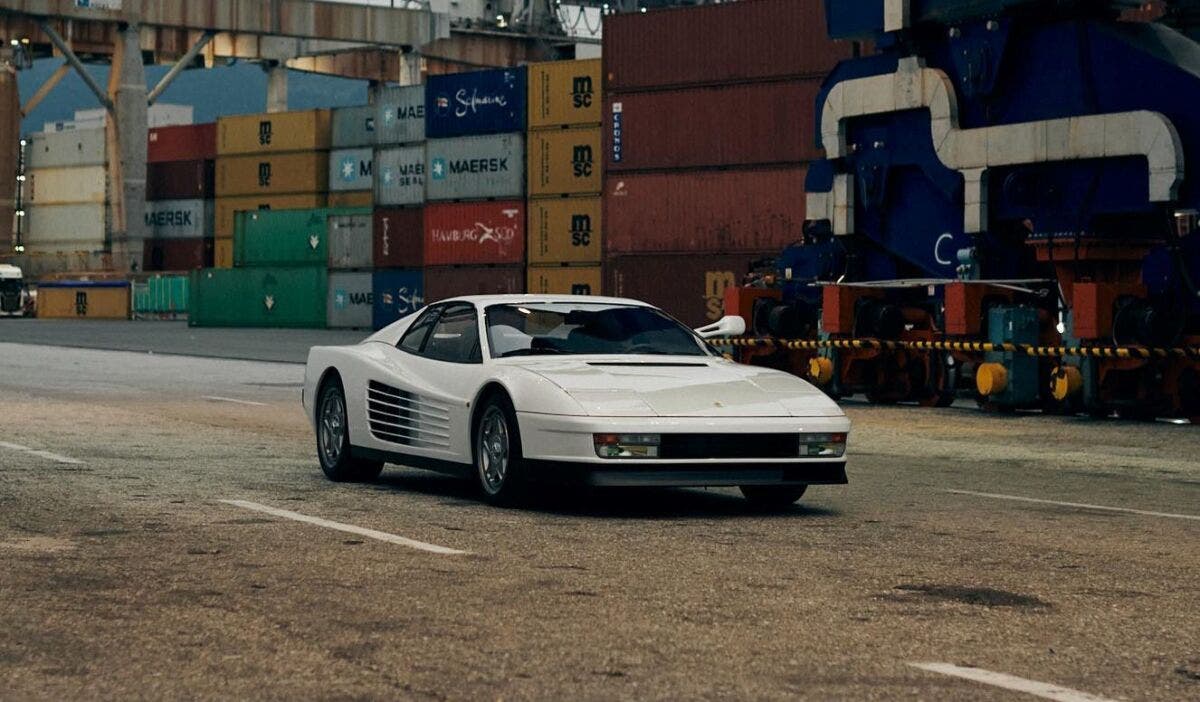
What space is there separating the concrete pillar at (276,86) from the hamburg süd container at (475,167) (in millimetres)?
25480

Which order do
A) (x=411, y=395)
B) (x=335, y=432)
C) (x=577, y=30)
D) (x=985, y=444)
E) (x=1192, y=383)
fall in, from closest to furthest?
(x=411, y=395) → (x=335, y=432) → (x=985, y=444) → (x=1192, y=383) → (x=577, y=30)

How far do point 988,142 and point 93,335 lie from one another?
36913 millimetres

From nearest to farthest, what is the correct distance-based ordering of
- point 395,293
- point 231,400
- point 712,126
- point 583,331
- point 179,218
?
point 583,331
point 231,400
point 712,126
point 395,293
point 179,218

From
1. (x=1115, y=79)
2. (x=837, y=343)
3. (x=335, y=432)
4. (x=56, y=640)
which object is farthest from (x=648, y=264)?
(x=56, y=640)

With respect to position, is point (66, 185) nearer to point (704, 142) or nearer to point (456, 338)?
point (704, 142)

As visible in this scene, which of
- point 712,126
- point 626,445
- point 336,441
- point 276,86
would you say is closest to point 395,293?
point 712,126

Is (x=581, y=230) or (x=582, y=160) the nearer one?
(x=582, y=160)

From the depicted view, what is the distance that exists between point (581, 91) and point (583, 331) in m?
39.9

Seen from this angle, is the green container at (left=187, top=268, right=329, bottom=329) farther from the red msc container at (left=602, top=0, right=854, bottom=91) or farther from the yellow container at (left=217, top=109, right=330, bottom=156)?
the red msc container at (left=602, top=0, right=854, bottom=91)

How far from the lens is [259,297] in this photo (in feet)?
220

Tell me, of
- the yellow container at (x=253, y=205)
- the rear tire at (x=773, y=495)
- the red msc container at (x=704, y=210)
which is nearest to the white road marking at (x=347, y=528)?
the rear tire at (x=773, y=495)

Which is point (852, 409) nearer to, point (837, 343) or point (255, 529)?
point (837, 343)

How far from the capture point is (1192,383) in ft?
70.1

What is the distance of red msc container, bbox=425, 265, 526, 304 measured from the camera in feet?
174
